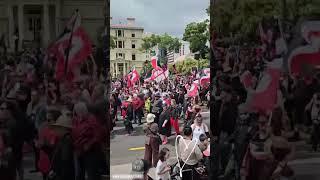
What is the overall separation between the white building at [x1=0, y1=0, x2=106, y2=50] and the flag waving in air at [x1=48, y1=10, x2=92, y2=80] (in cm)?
6

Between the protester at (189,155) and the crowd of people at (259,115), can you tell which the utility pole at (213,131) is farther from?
the protester at (189,155)

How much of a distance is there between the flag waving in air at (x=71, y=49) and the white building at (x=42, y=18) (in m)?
0.06

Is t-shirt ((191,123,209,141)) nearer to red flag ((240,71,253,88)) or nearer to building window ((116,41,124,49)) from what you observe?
red flag ((240,71,253,88))

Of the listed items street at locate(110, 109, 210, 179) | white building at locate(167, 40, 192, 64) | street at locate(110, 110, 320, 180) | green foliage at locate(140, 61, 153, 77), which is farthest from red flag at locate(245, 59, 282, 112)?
green foliage at locate(140, 61, 153, 77)

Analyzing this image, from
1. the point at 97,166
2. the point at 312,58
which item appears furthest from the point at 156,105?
the point at 312,58

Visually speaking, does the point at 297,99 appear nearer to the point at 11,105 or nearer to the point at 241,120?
the point at 241,120

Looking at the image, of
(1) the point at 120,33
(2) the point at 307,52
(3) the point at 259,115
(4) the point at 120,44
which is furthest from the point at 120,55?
(2) the point at 307,52

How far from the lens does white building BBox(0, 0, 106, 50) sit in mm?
5230

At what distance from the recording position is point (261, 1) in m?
5.29

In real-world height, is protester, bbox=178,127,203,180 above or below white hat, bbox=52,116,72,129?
below

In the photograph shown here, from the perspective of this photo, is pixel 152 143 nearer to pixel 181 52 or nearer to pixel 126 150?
pixel 126 150

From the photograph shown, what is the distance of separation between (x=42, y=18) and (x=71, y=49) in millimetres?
503

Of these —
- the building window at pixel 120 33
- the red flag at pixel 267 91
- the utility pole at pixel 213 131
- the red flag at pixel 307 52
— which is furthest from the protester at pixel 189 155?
the building window at pixel 120 33

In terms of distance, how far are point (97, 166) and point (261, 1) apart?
2786 millimetres
